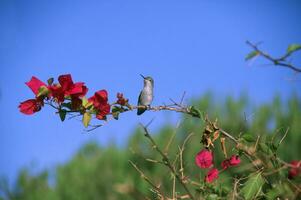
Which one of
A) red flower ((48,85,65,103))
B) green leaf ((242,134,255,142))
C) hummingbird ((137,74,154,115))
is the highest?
red flower ((48,85,65,103))

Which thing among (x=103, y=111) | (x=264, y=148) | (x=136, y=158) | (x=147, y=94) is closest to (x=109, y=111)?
(x=103, y=111)

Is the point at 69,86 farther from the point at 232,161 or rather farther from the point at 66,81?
the point at 232,161

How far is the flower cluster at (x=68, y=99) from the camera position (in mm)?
1462

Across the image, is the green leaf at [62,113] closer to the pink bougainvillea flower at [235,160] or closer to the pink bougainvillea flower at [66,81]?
the pink bougainvillea flower at [66,81]

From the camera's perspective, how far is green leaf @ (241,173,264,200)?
1251mm

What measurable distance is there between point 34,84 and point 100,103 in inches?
8.6

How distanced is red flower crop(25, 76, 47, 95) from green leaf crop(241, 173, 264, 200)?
71cm

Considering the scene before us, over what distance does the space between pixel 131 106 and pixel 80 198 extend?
16.2 meters

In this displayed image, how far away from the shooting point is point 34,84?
4.90 ft

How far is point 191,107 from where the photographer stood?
4.53 feet

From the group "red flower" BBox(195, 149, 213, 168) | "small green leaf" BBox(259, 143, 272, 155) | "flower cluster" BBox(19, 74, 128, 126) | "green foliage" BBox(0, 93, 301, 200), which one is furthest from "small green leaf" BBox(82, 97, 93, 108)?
"green foliage" BBox(0, 93, 301, 200)

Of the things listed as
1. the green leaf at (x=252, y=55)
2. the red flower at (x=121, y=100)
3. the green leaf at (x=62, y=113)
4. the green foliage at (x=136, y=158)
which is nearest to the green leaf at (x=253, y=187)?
the green leaf at (x=252, y=55)

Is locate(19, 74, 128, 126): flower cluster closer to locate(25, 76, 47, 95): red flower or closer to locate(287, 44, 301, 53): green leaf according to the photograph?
locate(25, 76, 47, 95): red flower

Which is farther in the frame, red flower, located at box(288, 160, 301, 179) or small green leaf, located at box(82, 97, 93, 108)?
small green leaf, located at box(82, 97, 93, 108)
